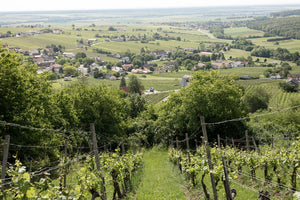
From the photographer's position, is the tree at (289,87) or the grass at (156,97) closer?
the grass at (156,97)

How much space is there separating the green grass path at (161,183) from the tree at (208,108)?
6.17 m

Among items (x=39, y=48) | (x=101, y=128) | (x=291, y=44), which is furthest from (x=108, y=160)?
(x=291, y=44)

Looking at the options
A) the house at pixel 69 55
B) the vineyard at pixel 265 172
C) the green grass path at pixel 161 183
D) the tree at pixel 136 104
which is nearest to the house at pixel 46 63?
the house at pixel 69 55

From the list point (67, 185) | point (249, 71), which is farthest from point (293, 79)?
point (67, 185)

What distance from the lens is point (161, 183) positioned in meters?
14.7

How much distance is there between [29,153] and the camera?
17.2 metres

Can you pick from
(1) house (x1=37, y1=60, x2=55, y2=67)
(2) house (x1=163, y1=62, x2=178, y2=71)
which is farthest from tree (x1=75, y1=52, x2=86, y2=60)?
(2) house (x1=163, y1=62, x2=178, y2=71)

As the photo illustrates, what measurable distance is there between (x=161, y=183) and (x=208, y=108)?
1197 cm

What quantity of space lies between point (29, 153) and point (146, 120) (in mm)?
17521

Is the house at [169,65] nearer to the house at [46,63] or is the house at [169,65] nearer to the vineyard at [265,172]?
the house at [46,63]

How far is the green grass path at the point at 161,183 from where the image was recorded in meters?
12.5

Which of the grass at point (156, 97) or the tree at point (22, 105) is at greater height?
the tree at point (22, 105)

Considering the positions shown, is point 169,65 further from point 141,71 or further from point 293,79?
point 293,79

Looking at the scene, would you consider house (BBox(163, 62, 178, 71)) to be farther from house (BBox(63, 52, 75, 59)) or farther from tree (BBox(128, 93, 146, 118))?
tree (BBox(128, 93, 146, 118))
